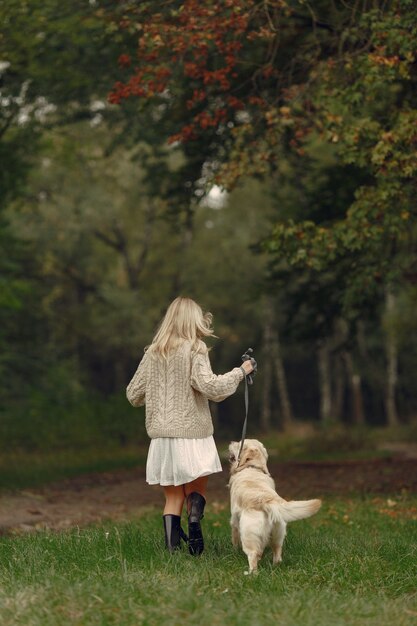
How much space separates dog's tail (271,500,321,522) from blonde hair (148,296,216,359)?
5.06ft

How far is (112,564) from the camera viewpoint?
25.1 feet

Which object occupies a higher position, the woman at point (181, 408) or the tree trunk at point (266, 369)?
the woman at point (181, 408)

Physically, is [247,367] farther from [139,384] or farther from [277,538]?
[277,538]

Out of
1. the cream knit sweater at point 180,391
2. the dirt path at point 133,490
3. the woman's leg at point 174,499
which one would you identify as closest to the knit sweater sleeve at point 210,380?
the cream knit sweater at point 180,391

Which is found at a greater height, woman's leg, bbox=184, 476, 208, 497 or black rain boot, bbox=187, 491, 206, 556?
woman's leg, bbox=184, 476, 208, 497

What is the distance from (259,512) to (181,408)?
1216 mm

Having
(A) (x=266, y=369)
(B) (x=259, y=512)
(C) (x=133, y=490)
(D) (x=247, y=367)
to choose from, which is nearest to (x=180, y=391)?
(D) (x=247, y=367)

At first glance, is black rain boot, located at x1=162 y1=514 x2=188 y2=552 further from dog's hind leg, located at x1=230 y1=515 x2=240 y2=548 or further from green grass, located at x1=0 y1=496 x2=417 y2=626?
dog's hind leg, located at x1=230 y1=515 x2=240 y2=548

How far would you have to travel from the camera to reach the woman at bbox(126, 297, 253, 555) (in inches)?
331

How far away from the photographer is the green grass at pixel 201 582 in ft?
19.9

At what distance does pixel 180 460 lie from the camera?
8.37 m

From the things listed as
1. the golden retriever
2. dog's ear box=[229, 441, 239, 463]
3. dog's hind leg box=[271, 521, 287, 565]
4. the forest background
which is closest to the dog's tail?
the golden retriever

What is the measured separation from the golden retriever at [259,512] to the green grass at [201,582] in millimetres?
192

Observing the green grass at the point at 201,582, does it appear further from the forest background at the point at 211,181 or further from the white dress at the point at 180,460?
the forest background at the point at 211,181
